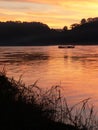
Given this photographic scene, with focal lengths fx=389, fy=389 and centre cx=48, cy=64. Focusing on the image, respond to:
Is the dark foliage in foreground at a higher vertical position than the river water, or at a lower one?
higher

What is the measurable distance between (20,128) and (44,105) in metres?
2.14

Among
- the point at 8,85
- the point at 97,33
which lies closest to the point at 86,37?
the point at 97,33

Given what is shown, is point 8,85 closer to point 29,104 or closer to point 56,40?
point 29,104

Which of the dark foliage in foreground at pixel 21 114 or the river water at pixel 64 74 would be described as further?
the river water at pixel 64 74

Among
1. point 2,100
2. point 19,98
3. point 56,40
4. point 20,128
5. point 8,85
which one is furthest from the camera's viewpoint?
point 56,40

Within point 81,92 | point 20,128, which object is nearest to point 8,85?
point 20,128

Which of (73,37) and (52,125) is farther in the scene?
(73,37)

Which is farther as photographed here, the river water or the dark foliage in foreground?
the river water

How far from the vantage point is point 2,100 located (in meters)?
7.55

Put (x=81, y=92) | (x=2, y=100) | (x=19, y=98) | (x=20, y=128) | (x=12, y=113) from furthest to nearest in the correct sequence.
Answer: (x=81, y=92)
(x=19, y=98)
(x=2, y=100)
(x=12, y=113)
(x=20, y=128)

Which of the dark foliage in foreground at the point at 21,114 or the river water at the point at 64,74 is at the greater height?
the dark foliage in foreground at the point at 21,114

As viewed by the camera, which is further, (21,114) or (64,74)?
(64,74)

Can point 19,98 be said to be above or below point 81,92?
above

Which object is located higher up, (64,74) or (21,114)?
(21,114)
